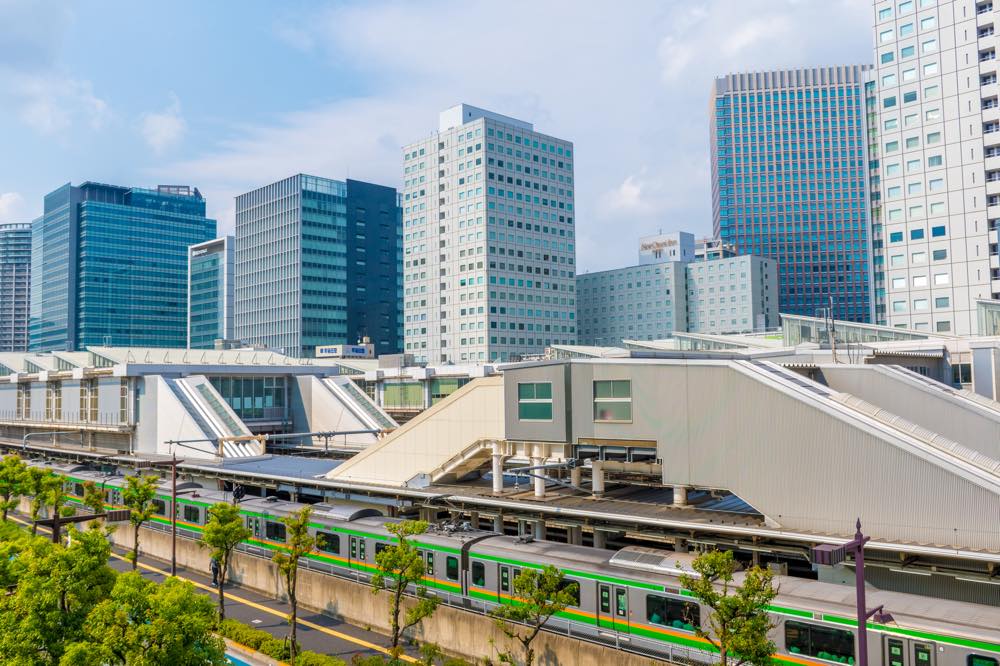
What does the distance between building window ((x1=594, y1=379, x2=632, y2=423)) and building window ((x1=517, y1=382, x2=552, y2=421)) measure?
258 cm

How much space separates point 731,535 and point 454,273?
11967 cm

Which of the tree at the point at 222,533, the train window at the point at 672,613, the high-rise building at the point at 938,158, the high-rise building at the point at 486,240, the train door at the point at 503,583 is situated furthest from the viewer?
the high-rise building at the point at 486,240

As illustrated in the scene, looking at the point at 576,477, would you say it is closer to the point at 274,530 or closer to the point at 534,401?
the point at 534,401

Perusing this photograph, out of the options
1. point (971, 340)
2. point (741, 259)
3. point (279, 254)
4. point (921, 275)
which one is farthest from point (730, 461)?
point (279, 254)

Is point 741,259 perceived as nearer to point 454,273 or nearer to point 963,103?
point 454,273

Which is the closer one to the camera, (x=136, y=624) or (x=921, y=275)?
(x=136, y=624)

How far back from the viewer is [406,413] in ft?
270

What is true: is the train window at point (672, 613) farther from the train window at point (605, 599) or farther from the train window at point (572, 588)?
the train window at point (572, 588)

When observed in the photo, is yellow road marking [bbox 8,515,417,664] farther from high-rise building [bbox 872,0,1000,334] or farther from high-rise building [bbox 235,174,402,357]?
high-rise building [bbox 235,174,402,357]

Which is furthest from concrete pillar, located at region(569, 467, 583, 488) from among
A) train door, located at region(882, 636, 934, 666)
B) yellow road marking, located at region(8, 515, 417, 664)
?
train door, located at region(882, 636, 934, 666)

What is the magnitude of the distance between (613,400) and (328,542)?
612 inches

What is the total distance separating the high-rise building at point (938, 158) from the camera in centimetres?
7581

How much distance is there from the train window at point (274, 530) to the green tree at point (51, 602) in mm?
16089

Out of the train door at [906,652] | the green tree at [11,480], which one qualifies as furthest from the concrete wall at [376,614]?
the green tree at [11,480]
